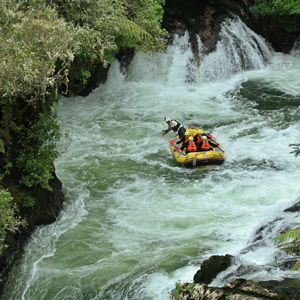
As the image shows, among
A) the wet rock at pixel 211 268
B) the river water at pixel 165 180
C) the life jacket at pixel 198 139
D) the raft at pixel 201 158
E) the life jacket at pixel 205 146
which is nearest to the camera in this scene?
the wet rock at pixel 211 268

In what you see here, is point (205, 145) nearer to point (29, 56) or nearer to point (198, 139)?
point (198, 139)

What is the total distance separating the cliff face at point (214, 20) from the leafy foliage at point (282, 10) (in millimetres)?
360

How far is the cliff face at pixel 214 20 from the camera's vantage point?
16094 mm

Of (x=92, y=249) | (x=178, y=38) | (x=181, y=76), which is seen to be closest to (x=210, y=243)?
(x=92, y=249)

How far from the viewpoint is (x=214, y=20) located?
16422mm

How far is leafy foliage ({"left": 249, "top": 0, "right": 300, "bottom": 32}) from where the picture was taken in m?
15.7

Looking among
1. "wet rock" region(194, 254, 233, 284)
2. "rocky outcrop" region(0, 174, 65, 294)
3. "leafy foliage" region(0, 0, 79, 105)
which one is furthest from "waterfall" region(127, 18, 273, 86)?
"wet rock" region(194, 254, 233, 284)

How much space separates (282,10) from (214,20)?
306 centimetres

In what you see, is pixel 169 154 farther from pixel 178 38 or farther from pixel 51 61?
pixel 178 38

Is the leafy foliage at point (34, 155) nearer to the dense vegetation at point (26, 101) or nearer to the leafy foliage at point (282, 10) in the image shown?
the dense vegetation at point (26, 101)

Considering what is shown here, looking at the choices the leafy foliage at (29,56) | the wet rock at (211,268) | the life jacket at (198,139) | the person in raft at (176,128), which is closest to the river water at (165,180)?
the wet rock at (211,268)

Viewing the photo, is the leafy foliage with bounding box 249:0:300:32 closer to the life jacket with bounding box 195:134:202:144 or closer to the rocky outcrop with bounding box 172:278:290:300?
the life jacket with bounding box 195:134:202:144

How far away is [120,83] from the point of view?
15.9m

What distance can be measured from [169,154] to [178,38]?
7.37m
